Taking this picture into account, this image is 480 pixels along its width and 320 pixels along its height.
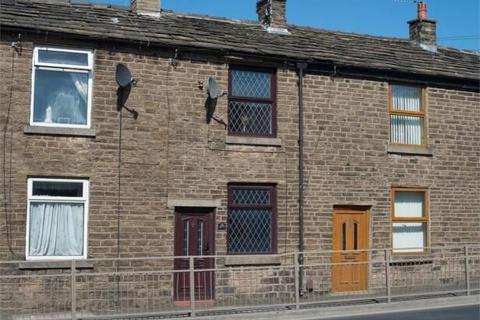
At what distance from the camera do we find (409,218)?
18.1 meters

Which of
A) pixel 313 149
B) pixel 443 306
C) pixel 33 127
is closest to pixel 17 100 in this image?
pixel 33 127

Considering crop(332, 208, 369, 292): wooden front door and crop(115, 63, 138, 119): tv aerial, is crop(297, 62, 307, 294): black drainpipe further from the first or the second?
crop(115, 63, 138, 119): tv aerial

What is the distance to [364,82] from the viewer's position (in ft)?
58.6

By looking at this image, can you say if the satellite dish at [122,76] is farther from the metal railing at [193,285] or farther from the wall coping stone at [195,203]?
the metal railing at [193,285]

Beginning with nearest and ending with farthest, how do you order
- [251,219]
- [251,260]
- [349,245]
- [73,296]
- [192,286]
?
[73,296] → [192,286] → [251,260] → [251,219] → [349,245]

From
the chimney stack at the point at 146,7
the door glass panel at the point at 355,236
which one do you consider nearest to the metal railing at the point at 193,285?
the door glass panel at the point at 355,236

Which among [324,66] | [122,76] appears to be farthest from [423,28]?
[122,76]

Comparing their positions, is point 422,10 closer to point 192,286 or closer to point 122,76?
point 122,76

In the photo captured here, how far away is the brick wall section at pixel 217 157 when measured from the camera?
14648 millimetres

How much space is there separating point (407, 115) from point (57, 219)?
912 centimetres

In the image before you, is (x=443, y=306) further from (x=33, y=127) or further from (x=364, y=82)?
(x=33, y=127)

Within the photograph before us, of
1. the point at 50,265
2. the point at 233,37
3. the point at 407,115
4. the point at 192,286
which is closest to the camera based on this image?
the point at 192,286

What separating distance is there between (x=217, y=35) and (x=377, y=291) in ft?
22.6

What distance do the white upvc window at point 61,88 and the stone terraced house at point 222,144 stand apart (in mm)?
30
